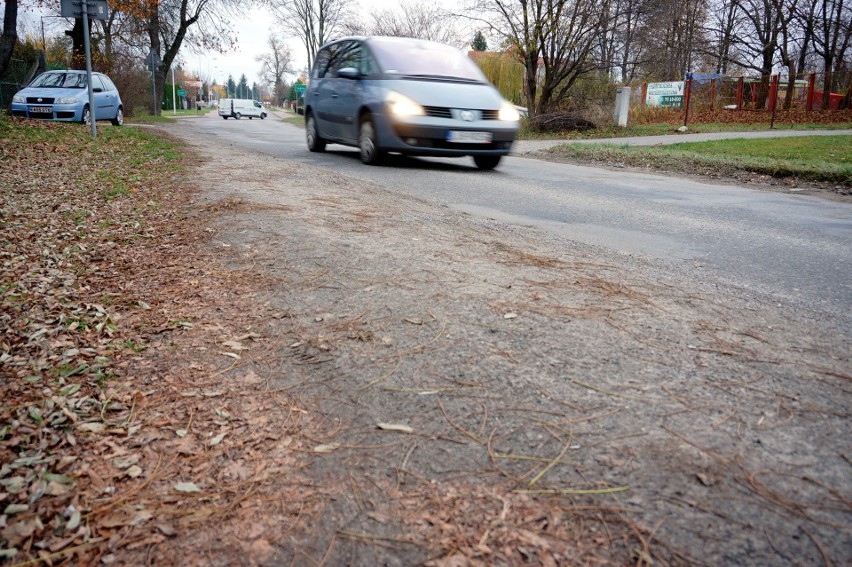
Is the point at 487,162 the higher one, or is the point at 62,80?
the point at 62,80

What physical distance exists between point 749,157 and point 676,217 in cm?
700

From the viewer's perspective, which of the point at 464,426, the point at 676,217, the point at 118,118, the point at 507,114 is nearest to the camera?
the point at 464,426

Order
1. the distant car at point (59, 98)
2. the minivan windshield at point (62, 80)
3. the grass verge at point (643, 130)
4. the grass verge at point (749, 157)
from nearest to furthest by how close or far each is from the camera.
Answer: the grass verge at point (749, 157) → the distant car at point (59, 98) → the minivan windshield at point (62, 80) → the grass verge at point (643, 130)

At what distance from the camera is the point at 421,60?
9.86m

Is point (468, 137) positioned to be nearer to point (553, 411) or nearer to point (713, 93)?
point (553, 411)

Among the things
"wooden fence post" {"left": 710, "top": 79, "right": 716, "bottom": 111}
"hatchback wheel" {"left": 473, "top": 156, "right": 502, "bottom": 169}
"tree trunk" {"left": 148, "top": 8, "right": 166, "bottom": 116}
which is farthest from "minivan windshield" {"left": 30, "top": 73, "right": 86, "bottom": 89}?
"wooden fence post" {"left": 710, "top": 79, "right": 716, "bottom": 111}

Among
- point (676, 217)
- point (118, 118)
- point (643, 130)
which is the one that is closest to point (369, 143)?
point (676, 217)

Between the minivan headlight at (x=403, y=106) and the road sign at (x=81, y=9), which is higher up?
the road sign at (x=81, y=9)

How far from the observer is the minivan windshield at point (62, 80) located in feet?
60.5

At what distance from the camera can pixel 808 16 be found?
3616 cm

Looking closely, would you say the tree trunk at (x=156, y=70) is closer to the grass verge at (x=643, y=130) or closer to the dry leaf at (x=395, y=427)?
the grass verge at (x=643, y=130)

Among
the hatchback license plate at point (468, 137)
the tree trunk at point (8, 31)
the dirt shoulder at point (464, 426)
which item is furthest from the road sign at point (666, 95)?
the dirt shoulder at point (464, 426)

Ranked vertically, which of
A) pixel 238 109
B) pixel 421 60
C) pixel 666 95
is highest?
pixel 666 95

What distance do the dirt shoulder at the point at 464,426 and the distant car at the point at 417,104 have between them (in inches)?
221
